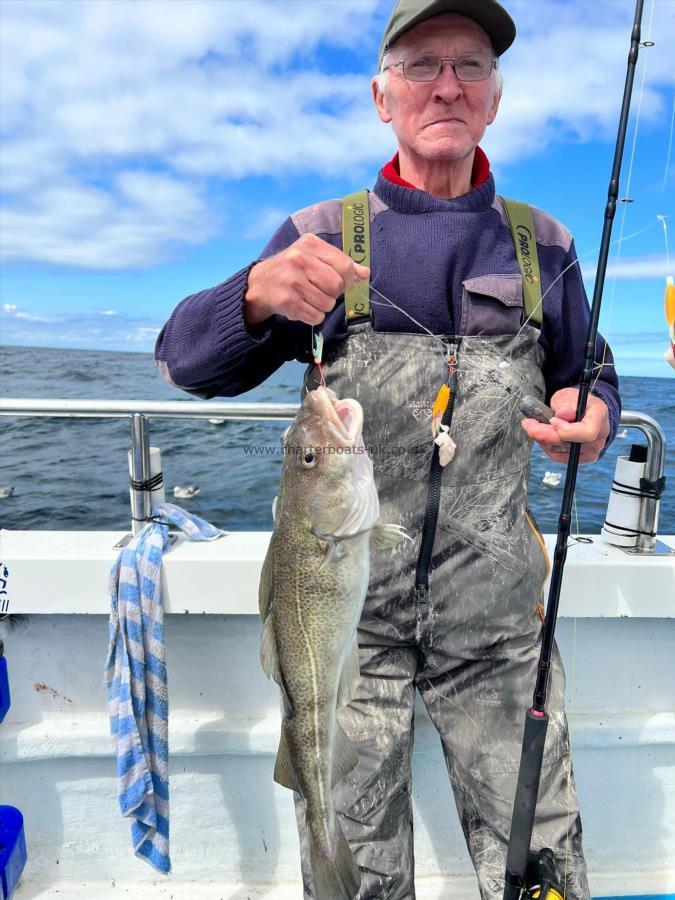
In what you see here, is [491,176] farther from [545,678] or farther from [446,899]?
[446,899]

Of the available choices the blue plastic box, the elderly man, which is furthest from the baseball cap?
the blue plastic box

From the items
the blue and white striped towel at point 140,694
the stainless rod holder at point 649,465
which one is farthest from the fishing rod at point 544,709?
the blue and white striped towel at point 140,694

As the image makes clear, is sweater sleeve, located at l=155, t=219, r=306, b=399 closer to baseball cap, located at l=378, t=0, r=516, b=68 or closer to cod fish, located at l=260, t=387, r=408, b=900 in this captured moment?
cod fish, located at l=260, t=387, r=408, b=900

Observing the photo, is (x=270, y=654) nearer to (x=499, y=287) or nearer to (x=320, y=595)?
(x=320, y=595)

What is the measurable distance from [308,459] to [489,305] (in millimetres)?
797

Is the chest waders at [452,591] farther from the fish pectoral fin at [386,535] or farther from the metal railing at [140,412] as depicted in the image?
the metal railing at [140,412]

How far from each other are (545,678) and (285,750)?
820mm

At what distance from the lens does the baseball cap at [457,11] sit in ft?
6.64

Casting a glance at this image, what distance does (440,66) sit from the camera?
6.95 feet

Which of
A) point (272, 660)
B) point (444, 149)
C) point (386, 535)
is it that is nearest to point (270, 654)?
point (272, 660)

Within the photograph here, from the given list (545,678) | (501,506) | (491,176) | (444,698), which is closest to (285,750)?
(444,698)

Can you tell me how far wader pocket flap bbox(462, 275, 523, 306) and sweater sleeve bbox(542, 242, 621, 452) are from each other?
0.49 ft

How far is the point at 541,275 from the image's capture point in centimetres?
219

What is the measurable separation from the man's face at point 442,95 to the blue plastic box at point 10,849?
311 centimetres
